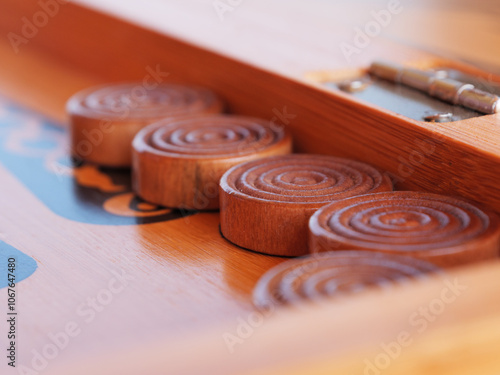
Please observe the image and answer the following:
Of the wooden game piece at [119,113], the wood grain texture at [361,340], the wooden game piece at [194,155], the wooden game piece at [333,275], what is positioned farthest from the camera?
the wooden game piece at [119,113]

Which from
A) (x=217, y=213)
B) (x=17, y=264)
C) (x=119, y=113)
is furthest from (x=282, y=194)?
(x=119, y=113)

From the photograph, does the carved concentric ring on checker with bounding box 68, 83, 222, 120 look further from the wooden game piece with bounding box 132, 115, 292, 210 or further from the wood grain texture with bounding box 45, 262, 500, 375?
the wood grain texture with bounding box 45, 262, 500, 375

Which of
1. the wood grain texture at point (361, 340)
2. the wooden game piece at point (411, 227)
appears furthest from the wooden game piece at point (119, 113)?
the wood grain texture at point (361, 340)

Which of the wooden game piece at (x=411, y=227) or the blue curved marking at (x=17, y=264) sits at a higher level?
the wooden game piece at (x=411, y=227)

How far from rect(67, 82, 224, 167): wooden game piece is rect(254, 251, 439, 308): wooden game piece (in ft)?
2.25

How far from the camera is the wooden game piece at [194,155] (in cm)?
123

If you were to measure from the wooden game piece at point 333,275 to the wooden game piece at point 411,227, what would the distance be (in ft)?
0.10

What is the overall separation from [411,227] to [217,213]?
1.38 feet

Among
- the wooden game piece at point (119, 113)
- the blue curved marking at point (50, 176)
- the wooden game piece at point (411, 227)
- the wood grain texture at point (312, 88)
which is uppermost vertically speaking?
the wood grain texture at point (312, 88)

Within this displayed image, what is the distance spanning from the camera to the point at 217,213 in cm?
126

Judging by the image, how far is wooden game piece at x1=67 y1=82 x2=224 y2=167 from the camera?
146 cm

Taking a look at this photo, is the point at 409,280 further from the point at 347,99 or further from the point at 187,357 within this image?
the point at 347,99

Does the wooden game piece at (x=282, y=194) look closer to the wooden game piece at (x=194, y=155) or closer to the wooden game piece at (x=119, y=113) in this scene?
the wooden game piece at (x=194, y=155)

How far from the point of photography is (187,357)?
0.64m
